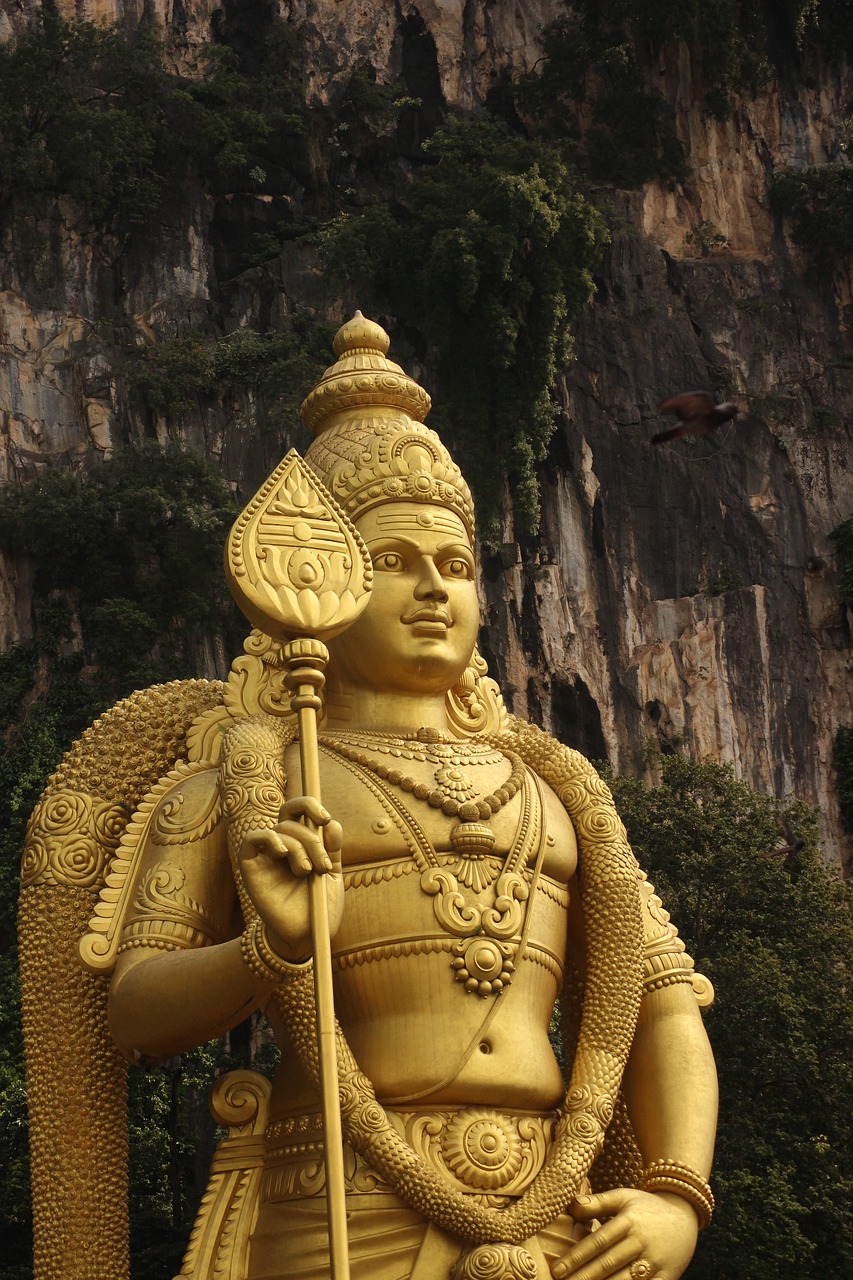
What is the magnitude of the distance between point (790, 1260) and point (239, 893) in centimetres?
716

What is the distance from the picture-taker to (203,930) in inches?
230

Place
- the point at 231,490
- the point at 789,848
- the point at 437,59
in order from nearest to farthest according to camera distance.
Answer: the point at 789,848
the point at 231,490
the point at 437,59

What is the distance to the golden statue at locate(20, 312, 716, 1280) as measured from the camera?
5.39 m

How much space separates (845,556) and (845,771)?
11.1 ft

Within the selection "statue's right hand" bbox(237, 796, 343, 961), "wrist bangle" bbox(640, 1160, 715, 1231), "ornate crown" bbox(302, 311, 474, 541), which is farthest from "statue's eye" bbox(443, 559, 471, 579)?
"wrist bangle" bbox(640, 1160, 715, 1231)

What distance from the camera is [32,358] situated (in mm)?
24797

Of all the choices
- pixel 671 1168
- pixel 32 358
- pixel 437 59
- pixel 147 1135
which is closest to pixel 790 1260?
pixel 147 1135

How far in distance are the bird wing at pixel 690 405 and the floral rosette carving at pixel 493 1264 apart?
262cm

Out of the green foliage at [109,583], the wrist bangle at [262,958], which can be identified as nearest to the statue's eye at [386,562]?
the wrist bangle at [262,958]

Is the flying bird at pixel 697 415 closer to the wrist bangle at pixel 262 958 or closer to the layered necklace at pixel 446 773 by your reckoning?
the layered necklace at pixel 446 773

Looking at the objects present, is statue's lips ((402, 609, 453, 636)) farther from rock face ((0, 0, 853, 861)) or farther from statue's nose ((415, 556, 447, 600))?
rock face ((0, 0, 853, 861))

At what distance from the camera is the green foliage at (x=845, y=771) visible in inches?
926

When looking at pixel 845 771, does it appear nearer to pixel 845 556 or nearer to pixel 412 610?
pixel 845 556

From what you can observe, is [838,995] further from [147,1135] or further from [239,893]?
[239,893]
